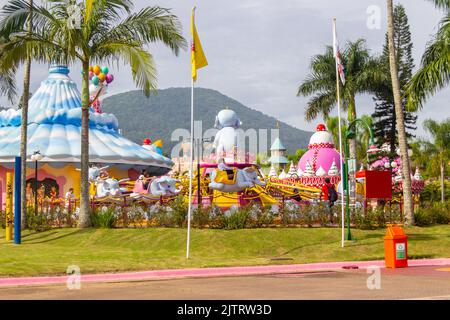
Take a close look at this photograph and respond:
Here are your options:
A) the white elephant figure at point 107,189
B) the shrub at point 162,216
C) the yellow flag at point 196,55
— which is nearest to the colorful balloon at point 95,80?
the white elephant figure at point 107,189

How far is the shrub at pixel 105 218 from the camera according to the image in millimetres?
25719

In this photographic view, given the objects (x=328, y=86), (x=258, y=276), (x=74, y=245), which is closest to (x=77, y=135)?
(x=328, y=86)

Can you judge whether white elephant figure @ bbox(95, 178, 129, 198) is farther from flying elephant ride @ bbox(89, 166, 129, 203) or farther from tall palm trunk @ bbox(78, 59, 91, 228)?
tall palm trunk @ bbox(78, 59, 91, 228)

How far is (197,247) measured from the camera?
22.3 meters

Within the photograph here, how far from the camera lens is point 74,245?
23.8 m

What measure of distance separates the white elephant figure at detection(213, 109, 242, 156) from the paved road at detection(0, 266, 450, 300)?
79.5 ft

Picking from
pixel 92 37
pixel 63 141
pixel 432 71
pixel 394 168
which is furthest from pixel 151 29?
pixel 394 168

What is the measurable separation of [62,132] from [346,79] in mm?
19731

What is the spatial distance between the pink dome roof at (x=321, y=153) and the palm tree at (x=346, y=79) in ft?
11.4

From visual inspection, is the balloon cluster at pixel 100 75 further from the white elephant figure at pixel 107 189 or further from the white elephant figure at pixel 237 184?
the white elephant figure at pixel 237 184

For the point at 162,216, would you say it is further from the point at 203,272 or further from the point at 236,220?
the point at 203,272

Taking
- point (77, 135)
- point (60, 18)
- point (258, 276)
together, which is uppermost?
Result: point (60, 18)
